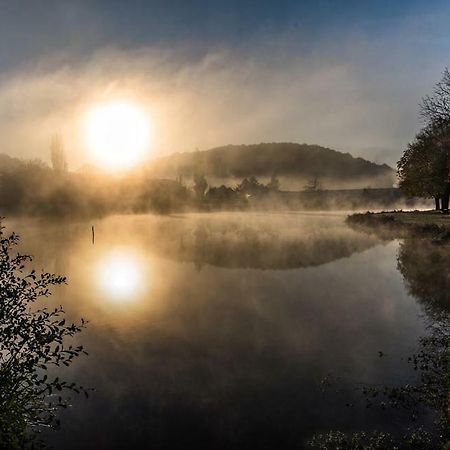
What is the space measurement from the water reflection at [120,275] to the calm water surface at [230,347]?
0.22 meters

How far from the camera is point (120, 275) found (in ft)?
140

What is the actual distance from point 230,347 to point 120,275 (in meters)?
24.4

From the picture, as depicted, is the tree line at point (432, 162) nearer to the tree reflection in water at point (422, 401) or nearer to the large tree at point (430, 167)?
the large tree at point (430, 167)

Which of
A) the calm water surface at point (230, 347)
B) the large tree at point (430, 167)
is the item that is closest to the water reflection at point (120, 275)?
the calm water surface at point (230, 347)

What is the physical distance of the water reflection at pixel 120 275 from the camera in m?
34.6

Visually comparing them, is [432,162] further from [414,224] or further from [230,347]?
[230,347]

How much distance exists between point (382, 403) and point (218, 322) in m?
12.7

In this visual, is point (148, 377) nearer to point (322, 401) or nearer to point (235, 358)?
point (235, 358)

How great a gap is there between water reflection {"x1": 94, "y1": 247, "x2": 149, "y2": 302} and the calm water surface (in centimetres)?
22

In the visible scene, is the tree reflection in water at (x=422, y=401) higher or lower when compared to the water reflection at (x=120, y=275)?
lower

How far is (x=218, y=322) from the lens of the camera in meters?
25.9

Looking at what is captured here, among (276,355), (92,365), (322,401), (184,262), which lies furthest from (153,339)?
(184,262)

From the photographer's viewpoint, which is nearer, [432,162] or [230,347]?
[230,347]

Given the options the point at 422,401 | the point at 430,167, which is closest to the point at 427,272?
the point at 422,401
